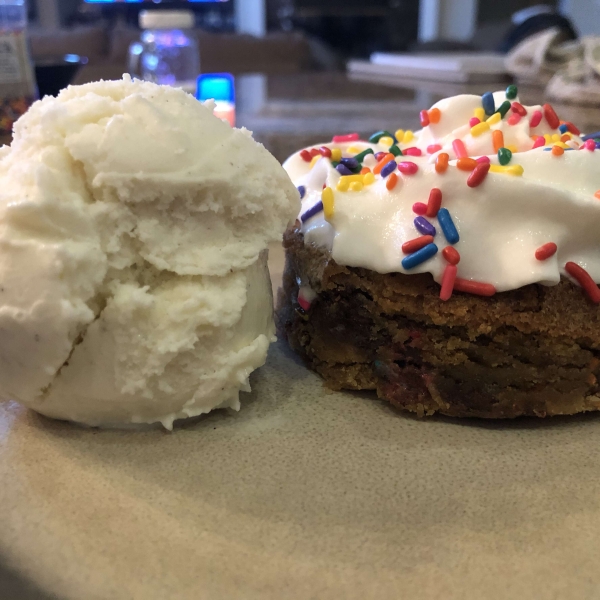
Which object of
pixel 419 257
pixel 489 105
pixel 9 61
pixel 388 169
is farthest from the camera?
pixel 9 61

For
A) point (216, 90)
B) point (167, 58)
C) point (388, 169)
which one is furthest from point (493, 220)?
point (167, 58)

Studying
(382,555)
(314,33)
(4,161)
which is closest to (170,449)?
(382,555)

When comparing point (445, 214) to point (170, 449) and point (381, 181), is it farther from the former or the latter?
point (170, 449)

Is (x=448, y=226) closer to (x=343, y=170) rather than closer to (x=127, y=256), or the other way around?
(x=343, y=170)

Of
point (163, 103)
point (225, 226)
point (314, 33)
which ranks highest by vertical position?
point (163, 103)

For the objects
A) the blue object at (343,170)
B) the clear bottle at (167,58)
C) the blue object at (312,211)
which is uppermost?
the blue object at (343,170)

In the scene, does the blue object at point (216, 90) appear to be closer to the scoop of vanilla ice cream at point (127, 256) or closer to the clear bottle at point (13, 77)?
the clear bottle at point (13, 77)

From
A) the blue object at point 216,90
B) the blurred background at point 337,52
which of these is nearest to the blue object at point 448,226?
the blurred background at point 337,52
